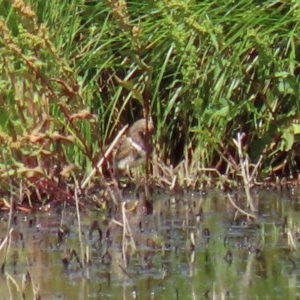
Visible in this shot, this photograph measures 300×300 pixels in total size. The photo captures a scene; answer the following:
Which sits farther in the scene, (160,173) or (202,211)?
(160,173)

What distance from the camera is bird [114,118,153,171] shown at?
25.0ft

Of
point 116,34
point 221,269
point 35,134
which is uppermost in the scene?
point 116,34

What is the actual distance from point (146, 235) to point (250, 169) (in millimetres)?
1464

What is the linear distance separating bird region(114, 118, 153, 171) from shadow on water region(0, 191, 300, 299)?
11.8 inches

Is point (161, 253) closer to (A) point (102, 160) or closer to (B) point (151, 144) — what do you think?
(A) point (102, 160)

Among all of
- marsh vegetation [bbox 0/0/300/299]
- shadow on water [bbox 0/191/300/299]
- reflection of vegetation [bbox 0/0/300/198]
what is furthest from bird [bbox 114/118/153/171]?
shadow on water [bbox 0/191/300/299]

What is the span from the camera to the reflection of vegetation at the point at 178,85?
7.25 metres

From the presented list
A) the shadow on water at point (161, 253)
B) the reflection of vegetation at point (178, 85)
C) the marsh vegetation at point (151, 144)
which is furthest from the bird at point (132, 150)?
the shadow on water at point (161, 253)

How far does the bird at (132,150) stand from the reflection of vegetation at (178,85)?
143mm

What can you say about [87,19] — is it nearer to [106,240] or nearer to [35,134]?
[35,134]

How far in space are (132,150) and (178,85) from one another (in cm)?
66

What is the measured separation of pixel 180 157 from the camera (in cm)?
809

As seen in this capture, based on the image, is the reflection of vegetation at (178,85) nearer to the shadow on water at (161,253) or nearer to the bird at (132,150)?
the bird at (132,150)

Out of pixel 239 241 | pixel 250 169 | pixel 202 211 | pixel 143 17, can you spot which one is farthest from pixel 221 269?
pixel 143 17
